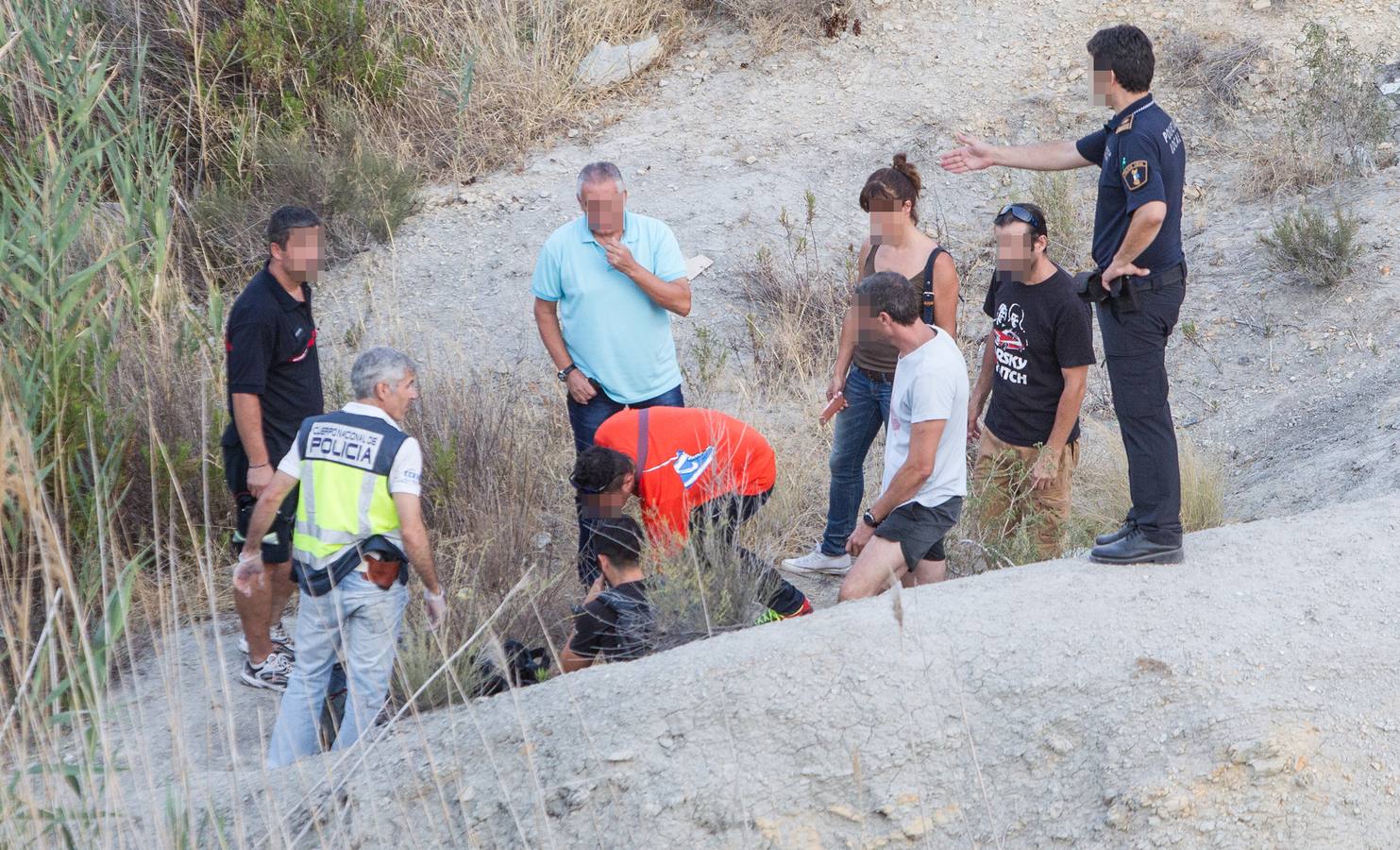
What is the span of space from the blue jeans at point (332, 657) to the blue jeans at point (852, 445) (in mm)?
1982

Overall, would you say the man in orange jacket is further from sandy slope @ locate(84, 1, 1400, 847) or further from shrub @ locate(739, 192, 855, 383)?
shrub @ locate(739, 192, 855, 383)

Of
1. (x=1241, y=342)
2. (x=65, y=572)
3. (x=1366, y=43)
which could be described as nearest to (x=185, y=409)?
(x=65, y=572)

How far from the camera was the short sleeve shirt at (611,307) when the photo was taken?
4805 mm

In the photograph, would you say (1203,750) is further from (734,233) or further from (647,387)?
(734,233)

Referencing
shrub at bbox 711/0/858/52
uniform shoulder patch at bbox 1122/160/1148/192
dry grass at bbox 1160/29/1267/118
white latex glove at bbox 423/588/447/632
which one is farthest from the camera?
shrub at bbox 711/0/858/52

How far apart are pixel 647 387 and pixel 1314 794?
8.96 feet

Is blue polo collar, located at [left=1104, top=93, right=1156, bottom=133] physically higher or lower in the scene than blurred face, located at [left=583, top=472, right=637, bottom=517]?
higher

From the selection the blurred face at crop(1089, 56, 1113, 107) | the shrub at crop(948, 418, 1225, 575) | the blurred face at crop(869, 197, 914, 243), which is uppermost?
the blurred face at crop(1089, 56, 1113, 107)

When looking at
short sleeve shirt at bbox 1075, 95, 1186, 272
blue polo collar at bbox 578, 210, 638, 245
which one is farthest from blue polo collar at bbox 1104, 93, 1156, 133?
blue polo collar at bbox 578, 210, 638, 245

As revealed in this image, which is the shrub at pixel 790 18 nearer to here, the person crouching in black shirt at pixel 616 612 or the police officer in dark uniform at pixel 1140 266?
the police officer in dark uniform at pixel 1140 266

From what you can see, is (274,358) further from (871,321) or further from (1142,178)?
(1142,178)

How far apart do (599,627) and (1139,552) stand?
1710 millimetres

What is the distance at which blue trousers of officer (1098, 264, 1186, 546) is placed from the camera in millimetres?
3705

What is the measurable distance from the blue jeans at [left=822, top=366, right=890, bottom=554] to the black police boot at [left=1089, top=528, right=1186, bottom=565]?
3.92ft
